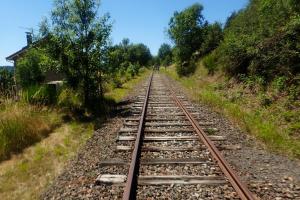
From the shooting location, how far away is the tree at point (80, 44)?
13.0m

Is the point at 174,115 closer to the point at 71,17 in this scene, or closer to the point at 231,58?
the point at 71,17

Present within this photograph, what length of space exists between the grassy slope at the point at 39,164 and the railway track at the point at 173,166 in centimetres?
115

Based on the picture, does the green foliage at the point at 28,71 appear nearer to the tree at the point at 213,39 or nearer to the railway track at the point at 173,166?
the railway track at the point at 173,166

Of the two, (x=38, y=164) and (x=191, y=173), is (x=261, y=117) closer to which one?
(x=191, y=173)

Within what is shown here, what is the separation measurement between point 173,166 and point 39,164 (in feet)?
9.80

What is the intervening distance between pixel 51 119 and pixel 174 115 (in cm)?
411

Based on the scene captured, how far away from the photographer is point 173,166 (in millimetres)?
5965

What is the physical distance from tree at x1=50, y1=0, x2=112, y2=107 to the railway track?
4972 mm

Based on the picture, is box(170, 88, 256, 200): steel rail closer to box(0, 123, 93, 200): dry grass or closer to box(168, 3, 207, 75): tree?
box(0, 123, 93, 200): dry grass

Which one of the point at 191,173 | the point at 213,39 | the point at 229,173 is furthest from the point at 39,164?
the point at 213,39

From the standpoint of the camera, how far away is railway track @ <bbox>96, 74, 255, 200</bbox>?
482 cm

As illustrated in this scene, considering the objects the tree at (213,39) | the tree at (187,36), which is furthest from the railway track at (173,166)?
the tree at (187,36)

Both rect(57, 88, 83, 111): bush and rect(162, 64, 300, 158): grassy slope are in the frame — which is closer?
rect(162, 64, 300, 158): grassy slope

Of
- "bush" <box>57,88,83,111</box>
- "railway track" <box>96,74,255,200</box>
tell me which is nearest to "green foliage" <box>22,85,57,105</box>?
"bush" <box>57,88,83,111</box>
